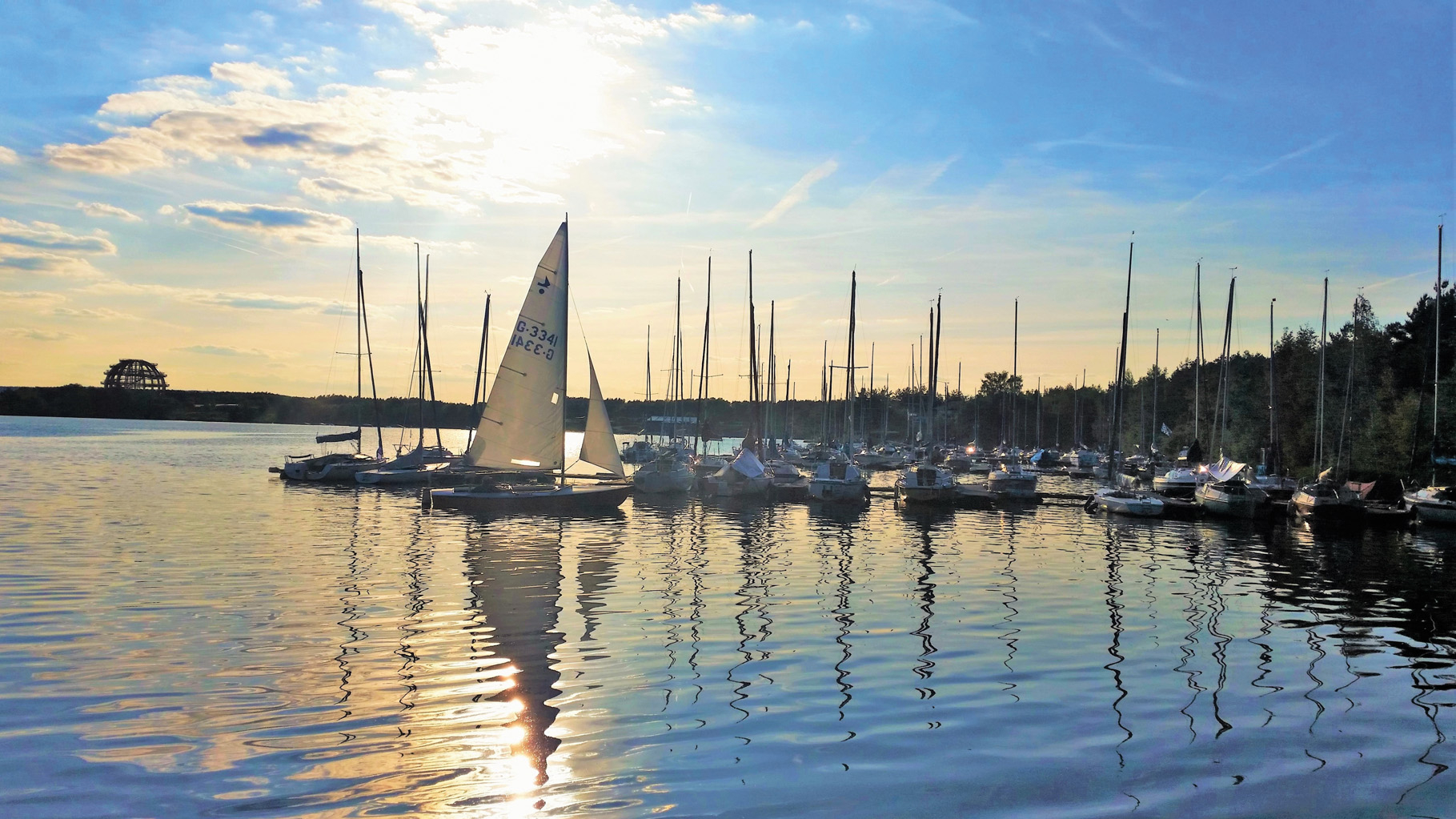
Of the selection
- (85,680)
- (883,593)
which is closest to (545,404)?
(883,593)

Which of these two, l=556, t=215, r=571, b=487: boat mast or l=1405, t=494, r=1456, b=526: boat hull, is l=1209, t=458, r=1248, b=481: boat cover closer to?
l=1405, t=494, r=1456, b=526: boat hull

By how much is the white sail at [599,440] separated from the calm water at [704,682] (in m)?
12.4

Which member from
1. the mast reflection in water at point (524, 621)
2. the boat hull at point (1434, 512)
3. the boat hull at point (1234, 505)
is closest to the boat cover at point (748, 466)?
the mast reflection in water at point (524, 621)

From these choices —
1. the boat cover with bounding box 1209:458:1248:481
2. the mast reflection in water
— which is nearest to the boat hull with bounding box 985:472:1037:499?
the boat cover with bounding box 1209:458:1248:481

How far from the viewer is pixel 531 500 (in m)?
44.9

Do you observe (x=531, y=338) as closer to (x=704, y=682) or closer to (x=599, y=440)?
(x=599, y=440)

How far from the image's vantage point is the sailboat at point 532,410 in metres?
41.3

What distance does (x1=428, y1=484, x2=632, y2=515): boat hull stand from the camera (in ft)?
143

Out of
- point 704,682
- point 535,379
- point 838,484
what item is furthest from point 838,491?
point 704,682

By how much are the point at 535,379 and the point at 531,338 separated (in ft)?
5.94

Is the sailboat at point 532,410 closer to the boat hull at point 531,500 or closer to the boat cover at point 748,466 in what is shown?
the boat hull at point 531,500

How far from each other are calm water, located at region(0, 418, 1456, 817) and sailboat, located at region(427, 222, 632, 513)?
9574 mm

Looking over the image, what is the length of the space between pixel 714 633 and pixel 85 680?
34.1ft

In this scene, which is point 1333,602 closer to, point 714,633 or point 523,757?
point 714,633
